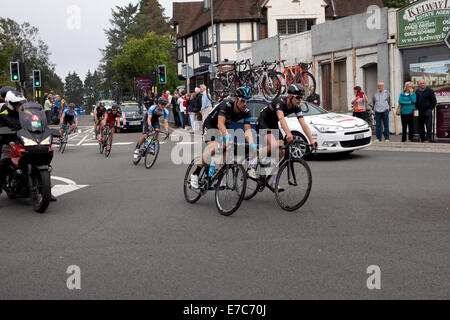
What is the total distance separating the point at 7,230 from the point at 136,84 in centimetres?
5053

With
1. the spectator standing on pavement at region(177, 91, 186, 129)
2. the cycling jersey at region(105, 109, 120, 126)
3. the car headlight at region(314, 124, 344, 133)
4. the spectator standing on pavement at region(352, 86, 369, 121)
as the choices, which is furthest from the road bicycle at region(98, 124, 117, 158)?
the spectator standing on pavement at region(177, 91, 186, 129)

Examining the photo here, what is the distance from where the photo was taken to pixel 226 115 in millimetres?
8258

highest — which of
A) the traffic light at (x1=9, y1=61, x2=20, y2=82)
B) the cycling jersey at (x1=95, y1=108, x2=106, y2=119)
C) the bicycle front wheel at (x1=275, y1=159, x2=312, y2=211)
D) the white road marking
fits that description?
the traffic light at (x1=9, y1=61, x2=20, y2=82)

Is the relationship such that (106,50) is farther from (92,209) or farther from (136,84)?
(92,209)

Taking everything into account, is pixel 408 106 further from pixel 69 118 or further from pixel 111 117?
pixel 69 118

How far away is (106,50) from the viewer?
10806cm

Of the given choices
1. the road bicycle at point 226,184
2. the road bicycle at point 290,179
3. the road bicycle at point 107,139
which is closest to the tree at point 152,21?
the road bicycle at point 107,139

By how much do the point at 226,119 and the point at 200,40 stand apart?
45.3 metres

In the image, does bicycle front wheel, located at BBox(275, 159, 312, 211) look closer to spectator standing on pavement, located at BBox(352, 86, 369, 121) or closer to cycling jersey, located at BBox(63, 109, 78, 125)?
spectator standing on pavement, located at BBox(352, 86, 369, 121)

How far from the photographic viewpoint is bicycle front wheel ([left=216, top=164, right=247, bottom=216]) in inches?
303

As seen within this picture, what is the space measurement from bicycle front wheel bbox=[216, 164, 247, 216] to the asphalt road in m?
0.16

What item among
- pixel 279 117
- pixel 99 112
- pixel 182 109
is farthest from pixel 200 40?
pixel 279 117

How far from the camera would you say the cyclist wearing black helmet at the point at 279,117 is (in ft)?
27.3

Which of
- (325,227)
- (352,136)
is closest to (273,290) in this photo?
(325,227)
